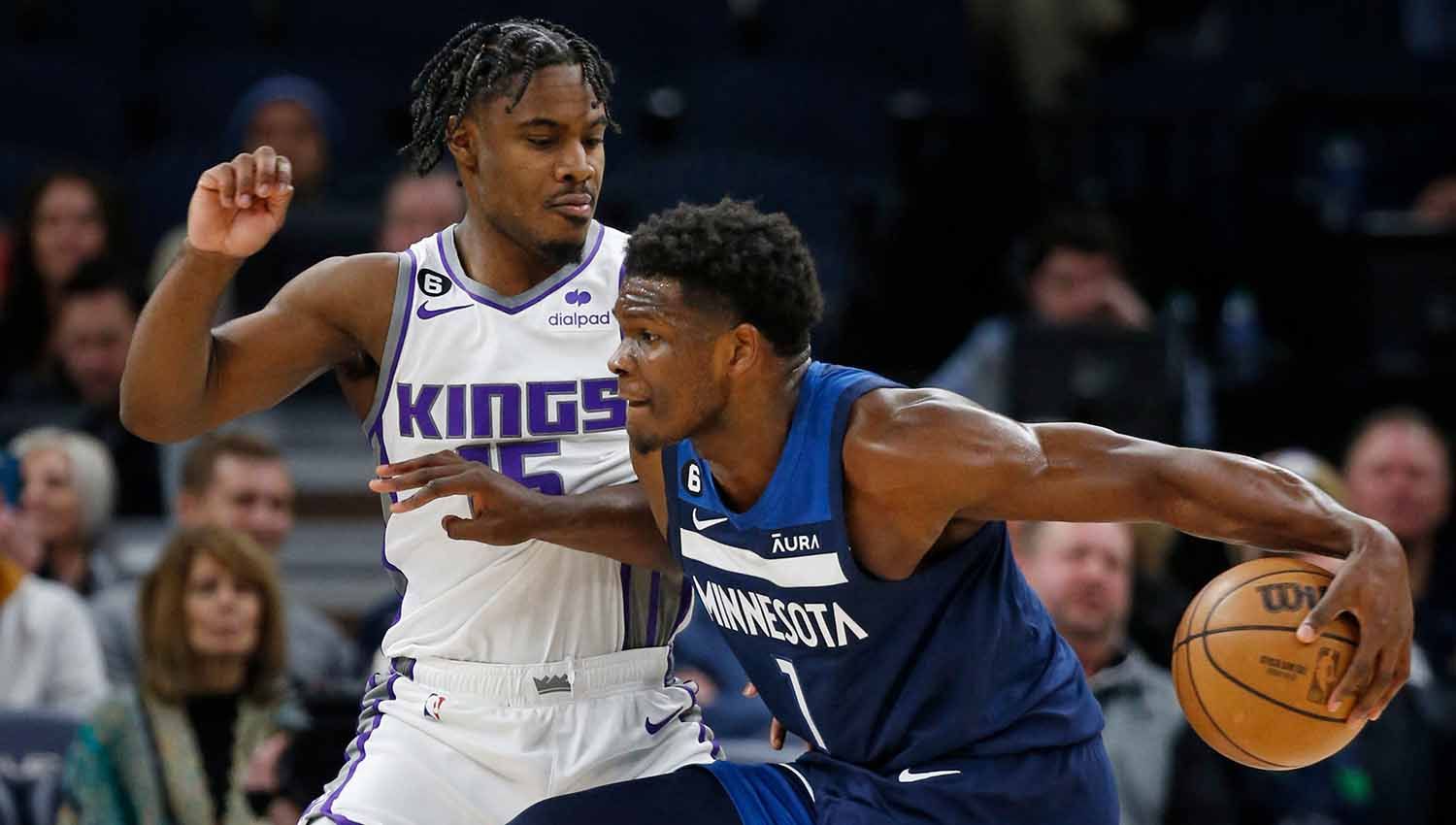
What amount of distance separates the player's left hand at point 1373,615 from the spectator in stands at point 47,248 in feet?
18.4

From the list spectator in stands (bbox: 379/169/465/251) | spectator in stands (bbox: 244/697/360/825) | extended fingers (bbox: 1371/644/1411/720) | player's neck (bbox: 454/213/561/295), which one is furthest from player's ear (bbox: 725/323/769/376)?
spectator in stands (bbox: 379/169/465/251)

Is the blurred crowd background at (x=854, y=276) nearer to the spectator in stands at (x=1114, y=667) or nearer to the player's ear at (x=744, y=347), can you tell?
the spectator in stands at (x=1114, y=667)

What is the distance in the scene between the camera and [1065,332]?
7.11 m

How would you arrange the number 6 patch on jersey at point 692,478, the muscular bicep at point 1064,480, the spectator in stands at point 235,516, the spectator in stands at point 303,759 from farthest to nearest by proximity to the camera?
the spectator in stands at point 235,516 → the spectator in stands at point 303,759 → the number 6 patch on jersey at point 692,478 → the muscular bicep at point 1064,480

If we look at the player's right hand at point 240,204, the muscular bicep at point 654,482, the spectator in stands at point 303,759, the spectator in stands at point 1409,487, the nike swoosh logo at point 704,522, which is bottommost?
the spectator in stands at point 303,759

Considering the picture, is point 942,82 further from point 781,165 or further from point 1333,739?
point 1333,739

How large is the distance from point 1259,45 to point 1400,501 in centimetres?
342

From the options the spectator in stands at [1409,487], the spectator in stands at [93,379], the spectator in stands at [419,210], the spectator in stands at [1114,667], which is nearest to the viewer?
the spectator in stands at [1114,667]

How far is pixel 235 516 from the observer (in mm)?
6629

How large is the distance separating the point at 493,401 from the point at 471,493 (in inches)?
12.5

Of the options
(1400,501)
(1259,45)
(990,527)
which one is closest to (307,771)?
(990,527)

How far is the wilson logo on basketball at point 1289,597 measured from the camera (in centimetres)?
351

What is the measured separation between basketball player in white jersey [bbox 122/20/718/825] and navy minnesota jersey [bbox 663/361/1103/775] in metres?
0.34

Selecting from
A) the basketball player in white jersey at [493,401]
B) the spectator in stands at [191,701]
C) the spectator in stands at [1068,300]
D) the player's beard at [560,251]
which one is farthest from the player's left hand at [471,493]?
the spectator in stands at [1068,300]
